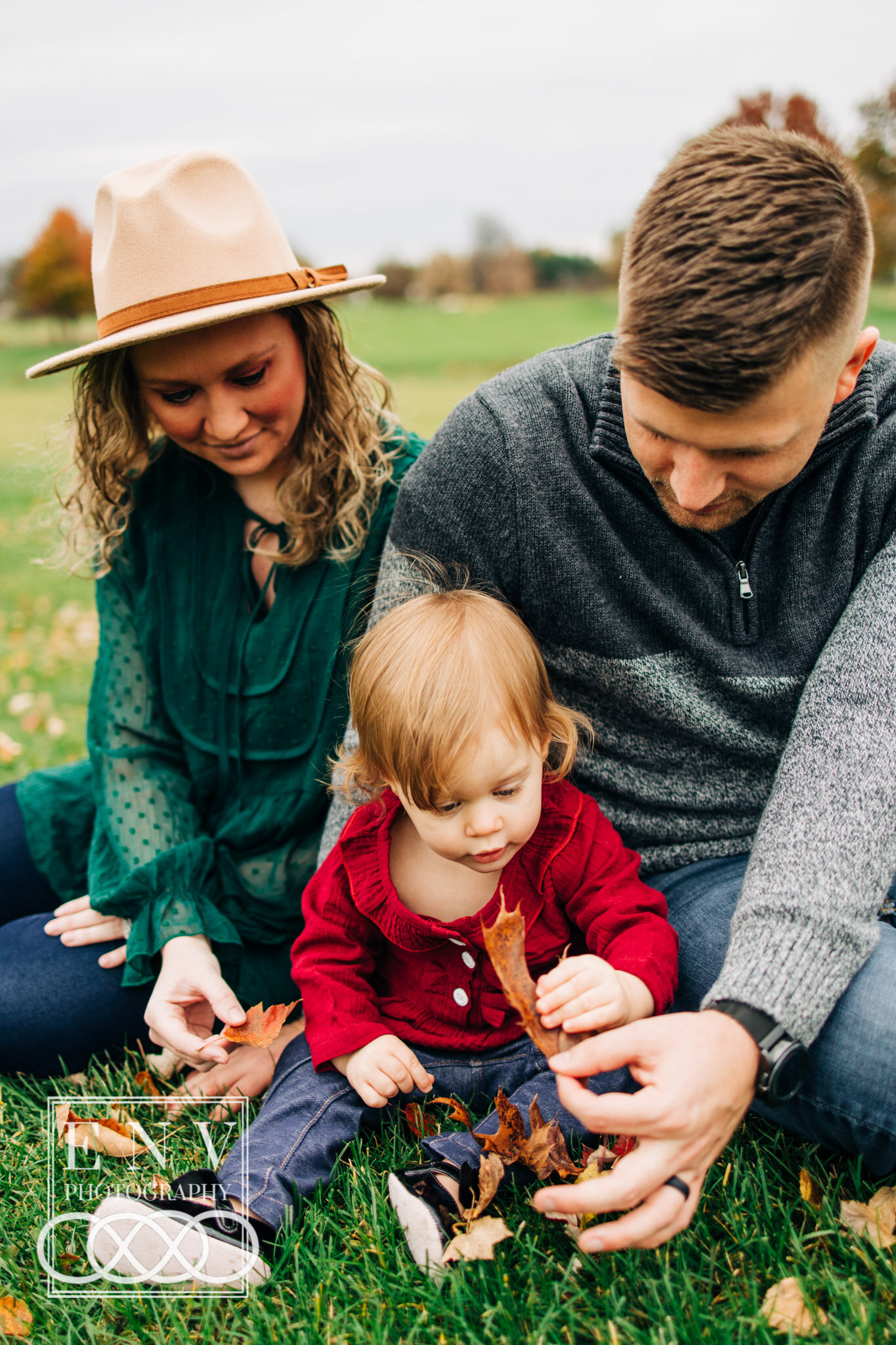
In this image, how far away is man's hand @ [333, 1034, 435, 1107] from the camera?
2.00 m

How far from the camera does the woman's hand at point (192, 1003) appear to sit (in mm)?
2248

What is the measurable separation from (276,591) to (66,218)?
5892 cm

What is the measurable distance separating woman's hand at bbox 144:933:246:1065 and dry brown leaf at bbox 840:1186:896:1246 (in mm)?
1185

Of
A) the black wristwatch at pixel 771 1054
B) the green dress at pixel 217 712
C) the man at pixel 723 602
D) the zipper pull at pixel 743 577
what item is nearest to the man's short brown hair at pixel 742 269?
the man at pixel 723 602

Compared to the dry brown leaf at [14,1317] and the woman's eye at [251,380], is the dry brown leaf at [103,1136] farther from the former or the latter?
the woman's eye at [251,380]

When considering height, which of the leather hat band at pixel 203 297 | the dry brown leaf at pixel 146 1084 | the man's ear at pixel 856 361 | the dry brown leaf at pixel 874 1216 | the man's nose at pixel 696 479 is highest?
the leather hat band at pixel 203 297

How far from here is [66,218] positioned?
2126 inches

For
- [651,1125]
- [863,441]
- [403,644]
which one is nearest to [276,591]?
[403,644]

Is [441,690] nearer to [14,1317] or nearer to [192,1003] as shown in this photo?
[192,1003]

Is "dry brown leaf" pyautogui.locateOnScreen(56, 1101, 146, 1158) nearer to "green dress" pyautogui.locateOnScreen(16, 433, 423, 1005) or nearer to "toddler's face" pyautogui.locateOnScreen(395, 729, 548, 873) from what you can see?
"green dress" pyautogui.locateOnScreen(16, 433, 423, 1005)

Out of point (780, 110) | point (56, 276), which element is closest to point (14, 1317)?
point (780, 110)

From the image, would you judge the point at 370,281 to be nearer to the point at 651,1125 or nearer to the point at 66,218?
the point at 651,1125

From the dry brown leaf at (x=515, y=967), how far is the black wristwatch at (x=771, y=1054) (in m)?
0.30

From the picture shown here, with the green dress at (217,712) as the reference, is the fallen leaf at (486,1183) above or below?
below
